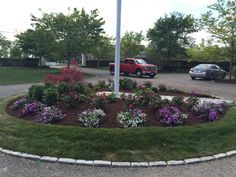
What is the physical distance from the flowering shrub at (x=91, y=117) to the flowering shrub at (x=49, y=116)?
1.73 ft

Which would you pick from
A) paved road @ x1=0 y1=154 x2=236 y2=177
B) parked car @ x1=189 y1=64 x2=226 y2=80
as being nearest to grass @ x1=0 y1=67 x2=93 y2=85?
parked car @ x1=189 y1=64 x2=226 y2=80

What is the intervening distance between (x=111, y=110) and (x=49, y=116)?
150 cm

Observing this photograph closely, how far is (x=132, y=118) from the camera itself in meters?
6.22

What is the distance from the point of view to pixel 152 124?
6211 millimetres

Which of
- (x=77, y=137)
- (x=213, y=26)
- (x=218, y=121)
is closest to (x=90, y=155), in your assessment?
(x=77, y=137)

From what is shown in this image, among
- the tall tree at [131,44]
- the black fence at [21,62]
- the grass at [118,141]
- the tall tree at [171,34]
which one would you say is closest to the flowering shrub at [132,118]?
the grass at [118,141]

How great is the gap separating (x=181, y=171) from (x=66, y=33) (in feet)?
73.8

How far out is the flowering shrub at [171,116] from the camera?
6225 mm

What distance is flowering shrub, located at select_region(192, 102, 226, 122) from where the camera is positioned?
266 inches

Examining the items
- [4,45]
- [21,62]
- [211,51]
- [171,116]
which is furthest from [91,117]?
[4,45]

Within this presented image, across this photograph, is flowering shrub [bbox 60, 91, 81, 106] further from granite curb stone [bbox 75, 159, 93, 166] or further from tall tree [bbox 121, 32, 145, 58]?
tall tree [bbox 121, 32, 145, 58]

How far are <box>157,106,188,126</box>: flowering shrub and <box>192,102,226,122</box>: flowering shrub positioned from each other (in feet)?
2.00

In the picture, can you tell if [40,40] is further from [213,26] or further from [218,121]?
[218,121]

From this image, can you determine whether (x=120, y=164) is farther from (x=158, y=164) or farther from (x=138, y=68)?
(x=138, y=68)
